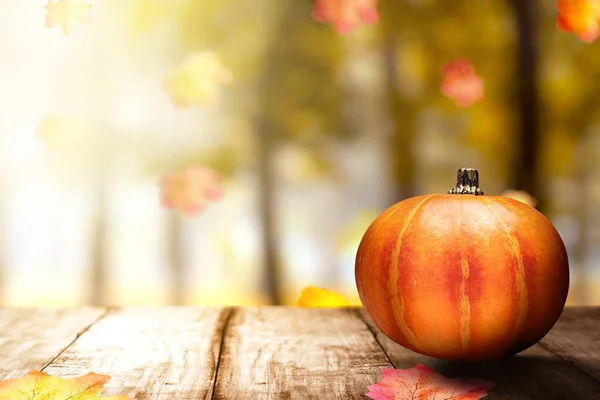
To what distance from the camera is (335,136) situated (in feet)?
4.61

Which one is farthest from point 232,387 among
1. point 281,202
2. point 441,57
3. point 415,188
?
point 441,57

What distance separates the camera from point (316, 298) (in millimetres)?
1418

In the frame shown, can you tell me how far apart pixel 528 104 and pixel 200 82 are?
0.74 m

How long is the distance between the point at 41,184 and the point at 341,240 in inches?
26.9

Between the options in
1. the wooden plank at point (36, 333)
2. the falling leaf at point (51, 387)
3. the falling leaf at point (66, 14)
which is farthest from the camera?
the falling leaf at point (66, 14)

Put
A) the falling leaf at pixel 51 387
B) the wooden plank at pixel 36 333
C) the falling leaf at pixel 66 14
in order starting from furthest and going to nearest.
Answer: the falling leaf at pixel 66 14
the wooden plank at pixel 36 333
the falling leaf at pixel 51 387

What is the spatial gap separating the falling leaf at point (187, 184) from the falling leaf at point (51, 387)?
602 millimetres

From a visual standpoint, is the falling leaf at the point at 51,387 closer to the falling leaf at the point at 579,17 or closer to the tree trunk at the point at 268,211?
the tree trunk at the point at 268,211

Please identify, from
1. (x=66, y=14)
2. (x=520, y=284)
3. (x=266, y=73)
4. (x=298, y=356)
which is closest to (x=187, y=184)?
(x=266, y=73)

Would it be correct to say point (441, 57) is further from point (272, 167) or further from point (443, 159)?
point (272, 167)

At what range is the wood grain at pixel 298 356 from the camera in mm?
798

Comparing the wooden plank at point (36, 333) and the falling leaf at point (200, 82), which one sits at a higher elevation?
the falling leaf at point (200, 82)

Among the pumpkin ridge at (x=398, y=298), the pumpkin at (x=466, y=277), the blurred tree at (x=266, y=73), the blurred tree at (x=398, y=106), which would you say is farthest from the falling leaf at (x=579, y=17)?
the pumpkin ridge at (x=398, y=298)

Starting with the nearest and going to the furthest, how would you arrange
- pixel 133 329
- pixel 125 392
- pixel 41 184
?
pixel 125 392, pixel 133 329, pixel 41 184
